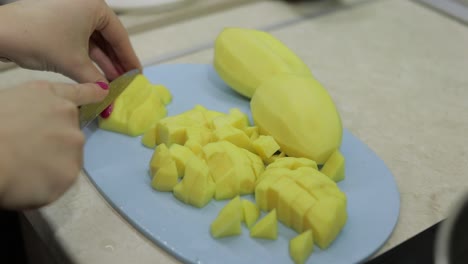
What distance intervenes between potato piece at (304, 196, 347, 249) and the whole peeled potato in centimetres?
11

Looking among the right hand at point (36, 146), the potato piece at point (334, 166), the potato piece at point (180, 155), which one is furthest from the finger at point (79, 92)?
the potato piece at point (334, 166)

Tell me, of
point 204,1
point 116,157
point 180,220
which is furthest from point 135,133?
point 204,1

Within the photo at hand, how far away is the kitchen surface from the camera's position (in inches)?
28.9

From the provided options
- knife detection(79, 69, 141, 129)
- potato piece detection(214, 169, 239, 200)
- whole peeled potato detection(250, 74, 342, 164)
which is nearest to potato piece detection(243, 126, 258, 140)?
whole peeled potato detection(250, 74, 342, 164)

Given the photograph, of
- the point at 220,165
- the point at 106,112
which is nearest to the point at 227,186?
the point at 220,165

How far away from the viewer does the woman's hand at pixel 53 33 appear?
0.83 m

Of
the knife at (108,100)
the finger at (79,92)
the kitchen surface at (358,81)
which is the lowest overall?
the kitchen surface at (358,81)

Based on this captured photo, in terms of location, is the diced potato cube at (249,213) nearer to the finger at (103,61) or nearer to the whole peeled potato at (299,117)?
the whole peeled potato at (299,117)

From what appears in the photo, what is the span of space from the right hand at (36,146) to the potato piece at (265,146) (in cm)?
26

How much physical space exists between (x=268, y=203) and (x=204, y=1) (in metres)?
0.69

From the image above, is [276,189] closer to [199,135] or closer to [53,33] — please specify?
[199,135]

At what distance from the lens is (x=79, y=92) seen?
0.72 metres

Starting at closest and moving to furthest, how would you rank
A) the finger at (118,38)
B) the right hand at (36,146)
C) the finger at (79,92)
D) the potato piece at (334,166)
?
1. the right hand at (36,146)
2. the finger at (79,92)
3. the potato piece at (334,166)
4. the finger at (118,38)

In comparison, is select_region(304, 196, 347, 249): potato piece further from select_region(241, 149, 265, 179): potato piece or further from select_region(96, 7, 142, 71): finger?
select_region(96, 7, 142, 71): finger
